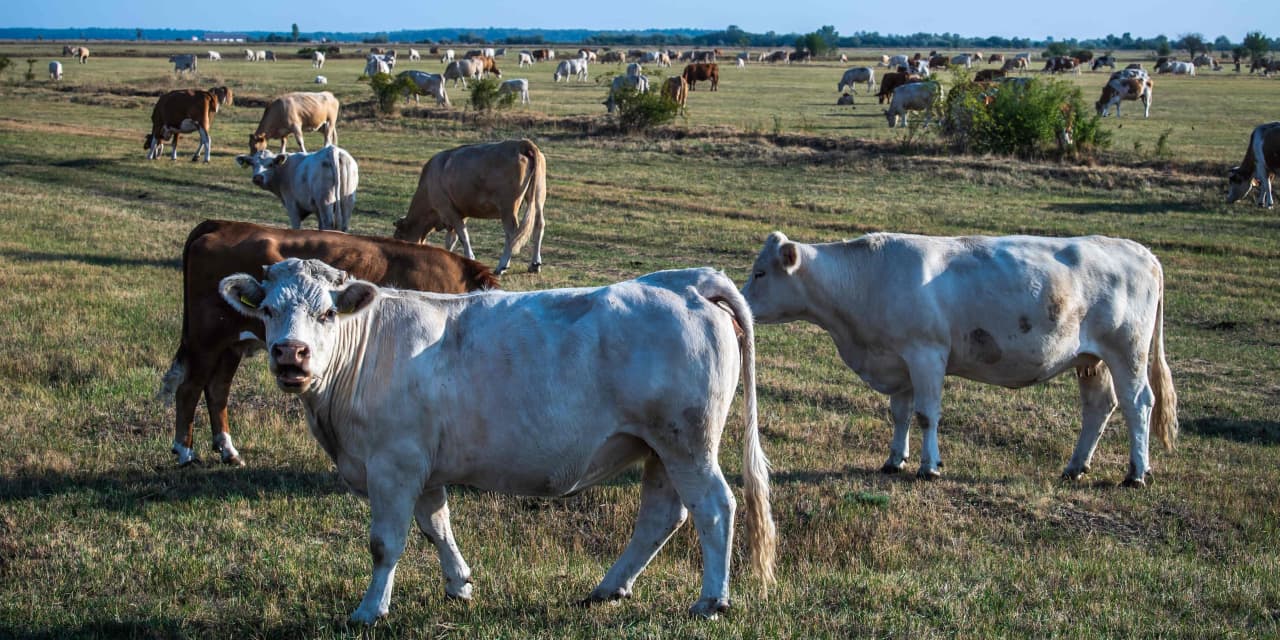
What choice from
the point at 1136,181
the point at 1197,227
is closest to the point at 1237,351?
the point at 1197,227

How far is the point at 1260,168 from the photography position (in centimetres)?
2305

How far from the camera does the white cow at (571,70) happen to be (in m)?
70.1

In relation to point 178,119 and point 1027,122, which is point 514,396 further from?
point 178,119

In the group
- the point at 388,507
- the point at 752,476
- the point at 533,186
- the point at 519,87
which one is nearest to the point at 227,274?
the point at 388,507

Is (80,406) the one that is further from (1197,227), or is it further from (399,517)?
(1197,227)

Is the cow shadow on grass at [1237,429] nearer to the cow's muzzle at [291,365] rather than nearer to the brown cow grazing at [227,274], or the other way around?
the brown cow grazing at [227,274]

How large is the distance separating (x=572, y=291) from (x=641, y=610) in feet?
5.35

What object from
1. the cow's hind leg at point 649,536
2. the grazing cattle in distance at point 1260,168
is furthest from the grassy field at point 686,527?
the grazing cattle in distance at point 1260,168

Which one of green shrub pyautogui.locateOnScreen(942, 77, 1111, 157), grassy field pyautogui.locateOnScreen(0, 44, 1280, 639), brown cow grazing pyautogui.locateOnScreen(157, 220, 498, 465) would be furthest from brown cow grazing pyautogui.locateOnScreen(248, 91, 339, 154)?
brown cow grazing pyautogui.locateOnScreen(157, 220, 498, 465)

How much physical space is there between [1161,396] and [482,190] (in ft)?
32.9

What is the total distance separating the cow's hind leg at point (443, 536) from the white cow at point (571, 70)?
64750 mm

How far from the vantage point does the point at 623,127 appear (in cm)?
3512

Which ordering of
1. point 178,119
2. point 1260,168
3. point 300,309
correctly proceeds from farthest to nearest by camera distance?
point 178,119 < point 1260,168 < point 300,309

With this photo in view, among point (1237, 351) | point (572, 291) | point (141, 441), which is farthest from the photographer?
point (1237, 351)
